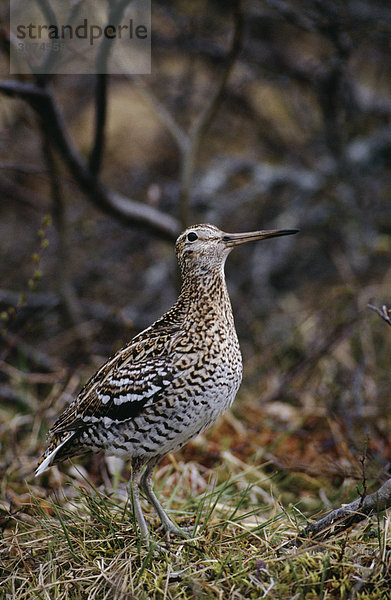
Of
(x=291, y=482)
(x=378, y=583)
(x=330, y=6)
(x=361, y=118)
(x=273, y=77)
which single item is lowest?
(x=291, y=482)

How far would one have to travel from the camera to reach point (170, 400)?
306 centimetres

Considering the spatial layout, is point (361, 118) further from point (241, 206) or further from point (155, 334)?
point (155, 334)

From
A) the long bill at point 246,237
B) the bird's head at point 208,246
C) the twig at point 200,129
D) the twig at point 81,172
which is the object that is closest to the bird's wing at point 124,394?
the bird's head at point 208,246

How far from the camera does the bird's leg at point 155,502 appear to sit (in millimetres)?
3242

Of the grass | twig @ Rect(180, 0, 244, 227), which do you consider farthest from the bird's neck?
twig @ Rect(180, 0, 244, 227)

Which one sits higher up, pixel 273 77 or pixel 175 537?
pixel 273 77

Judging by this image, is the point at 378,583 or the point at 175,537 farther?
the point at 175,537

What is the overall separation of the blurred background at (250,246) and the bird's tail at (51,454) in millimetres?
692

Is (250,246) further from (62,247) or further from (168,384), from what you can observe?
(168,384)

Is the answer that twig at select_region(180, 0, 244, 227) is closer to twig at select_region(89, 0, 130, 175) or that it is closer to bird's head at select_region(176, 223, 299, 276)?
twig at select_region(89, 0, 130, 175)

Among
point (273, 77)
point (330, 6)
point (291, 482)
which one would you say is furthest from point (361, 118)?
point (291, 482)

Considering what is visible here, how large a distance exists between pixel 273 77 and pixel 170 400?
5366 mm

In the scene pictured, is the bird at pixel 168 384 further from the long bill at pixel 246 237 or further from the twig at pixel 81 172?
the twig at pixel 81 172

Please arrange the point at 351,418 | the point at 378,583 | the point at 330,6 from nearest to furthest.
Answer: the point at 378,583
the point at 351,418
the point at 330,6
